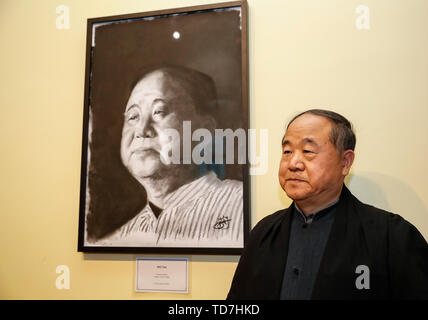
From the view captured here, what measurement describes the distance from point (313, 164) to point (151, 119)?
73 cm

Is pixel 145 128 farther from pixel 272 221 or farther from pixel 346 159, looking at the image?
pixel 346 159

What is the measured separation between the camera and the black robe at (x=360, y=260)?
0.99 meters

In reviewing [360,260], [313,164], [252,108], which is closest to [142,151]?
[252,108]

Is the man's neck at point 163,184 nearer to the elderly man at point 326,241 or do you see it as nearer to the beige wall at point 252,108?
the beige wall at point 252,108

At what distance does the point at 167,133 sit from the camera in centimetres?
155

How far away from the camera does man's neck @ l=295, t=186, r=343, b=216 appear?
1.16 metres

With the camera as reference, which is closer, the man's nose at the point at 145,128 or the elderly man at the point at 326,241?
the elderly man at the point at 326,241

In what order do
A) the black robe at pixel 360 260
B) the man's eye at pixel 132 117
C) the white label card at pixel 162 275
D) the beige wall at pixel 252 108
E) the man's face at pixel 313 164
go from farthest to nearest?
the man's eye at pixel 132 117
the white label card at pixel 162 275
the beige wall at pixel 252 108
the man's face at pixel 313 164
the black robe at pixel 360 260

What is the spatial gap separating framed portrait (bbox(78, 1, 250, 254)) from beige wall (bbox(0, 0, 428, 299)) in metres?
0.07

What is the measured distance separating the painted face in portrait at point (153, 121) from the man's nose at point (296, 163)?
1.65 ft

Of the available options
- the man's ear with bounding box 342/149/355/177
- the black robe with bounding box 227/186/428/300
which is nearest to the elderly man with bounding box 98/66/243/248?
the black robe with bounding box 227/186/428/300

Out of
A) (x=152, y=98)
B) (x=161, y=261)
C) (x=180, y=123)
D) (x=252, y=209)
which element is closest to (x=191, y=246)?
(x=161, y=261)
